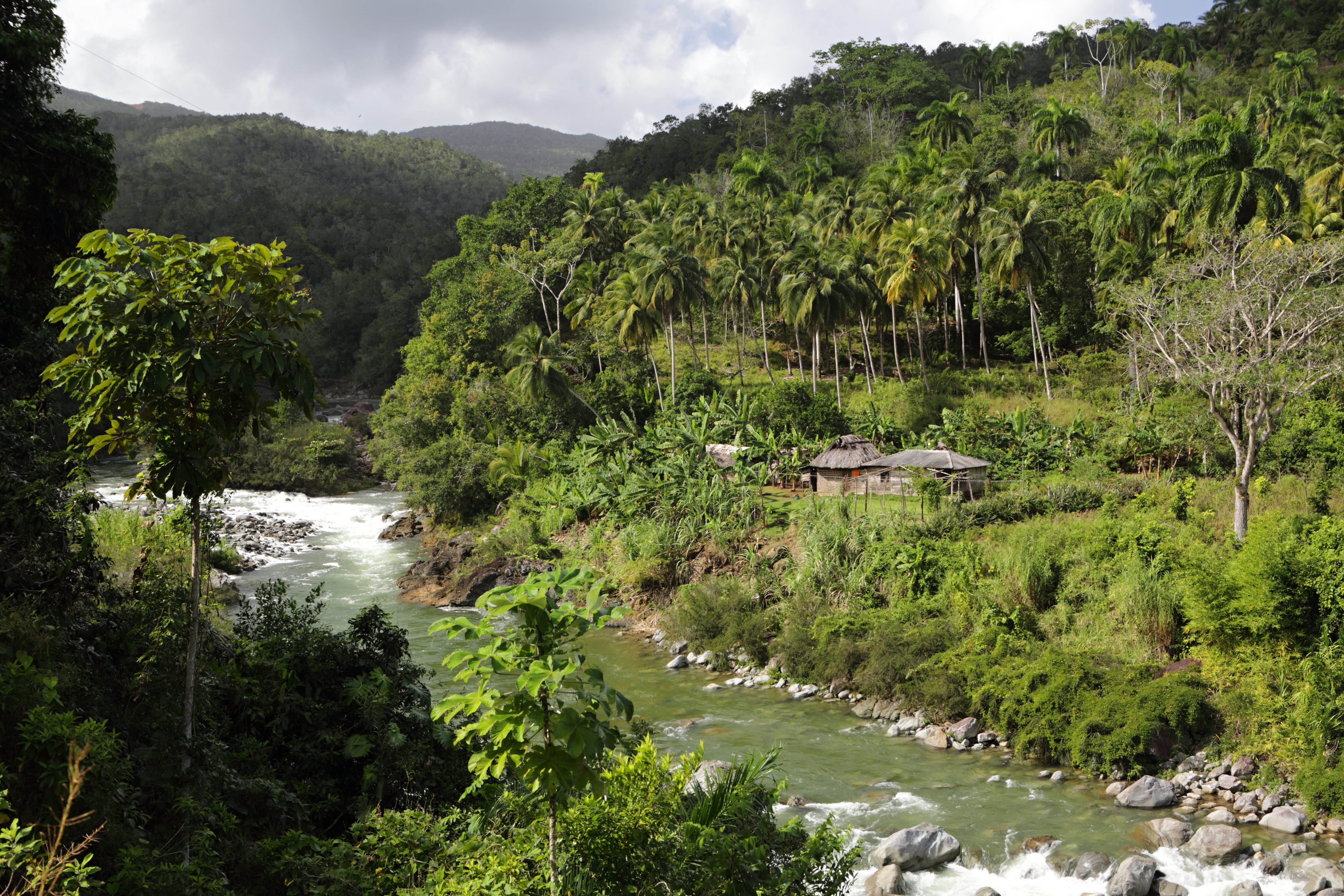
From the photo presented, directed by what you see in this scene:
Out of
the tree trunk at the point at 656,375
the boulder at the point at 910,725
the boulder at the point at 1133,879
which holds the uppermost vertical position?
the tree trunk at the point at 656,375

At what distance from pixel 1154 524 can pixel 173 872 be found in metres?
18.7

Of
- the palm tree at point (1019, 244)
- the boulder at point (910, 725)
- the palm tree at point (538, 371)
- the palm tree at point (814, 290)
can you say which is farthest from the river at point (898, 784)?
the palm tree at point (1019, 244)

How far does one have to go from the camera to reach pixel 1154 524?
1791 centimetres

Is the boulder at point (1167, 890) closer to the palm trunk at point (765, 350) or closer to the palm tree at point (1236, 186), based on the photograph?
the palm tree at point (1236, 186)

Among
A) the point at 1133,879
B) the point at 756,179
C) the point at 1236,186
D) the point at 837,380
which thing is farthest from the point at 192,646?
the point at 756,179

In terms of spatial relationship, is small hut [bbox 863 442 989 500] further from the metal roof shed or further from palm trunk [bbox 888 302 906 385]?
palm trunk [bbox 888 302 906 385]

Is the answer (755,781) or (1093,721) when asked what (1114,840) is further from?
(755,781)

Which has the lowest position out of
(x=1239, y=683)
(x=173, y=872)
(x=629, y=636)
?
(x=629, y=636)

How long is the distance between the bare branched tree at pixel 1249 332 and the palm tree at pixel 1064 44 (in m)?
75.2

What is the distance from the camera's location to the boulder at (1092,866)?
33.0 feet

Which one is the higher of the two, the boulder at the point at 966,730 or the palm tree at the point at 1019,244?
the palm tree at the point at 1019,244


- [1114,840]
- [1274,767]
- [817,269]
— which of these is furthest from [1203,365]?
[817,269]

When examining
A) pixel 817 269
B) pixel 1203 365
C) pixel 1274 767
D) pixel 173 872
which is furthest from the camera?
pixel 817 269

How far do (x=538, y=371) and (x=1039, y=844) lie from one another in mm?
29806
